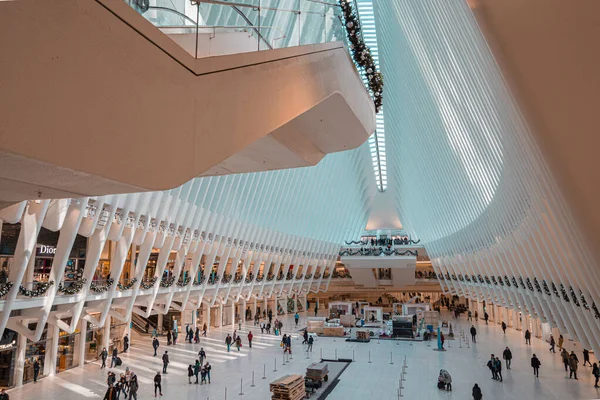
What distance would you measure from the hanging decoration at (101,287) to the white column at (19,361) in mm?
3023

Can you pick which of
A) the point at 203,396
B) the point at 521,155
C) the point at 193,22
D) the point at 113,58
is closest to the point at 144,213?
the point at 203,396

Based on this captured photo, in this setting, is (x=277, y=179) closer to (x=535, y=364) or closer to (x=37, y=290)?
(x=37, y=290)

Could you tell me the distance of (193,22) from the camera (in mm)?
4465

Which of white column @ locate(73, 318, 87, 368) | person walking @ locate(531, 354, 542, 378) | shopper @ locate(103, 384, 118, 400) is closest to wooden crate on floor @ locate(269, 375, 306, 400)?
shopper @ locate(103, 384, 118, 400)

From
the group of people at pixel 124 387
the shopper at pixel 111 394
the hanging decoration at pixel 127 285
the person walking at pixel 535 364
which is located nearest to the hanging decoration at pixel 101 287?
the hanging decoration at pixel 127 285

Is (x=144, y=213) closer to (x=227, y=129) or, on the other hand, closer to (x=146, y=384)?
(x=146, y=384)

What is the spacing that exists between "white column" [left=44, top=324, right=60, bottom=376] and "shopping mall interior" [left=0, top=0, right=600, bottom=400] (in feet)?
0.31

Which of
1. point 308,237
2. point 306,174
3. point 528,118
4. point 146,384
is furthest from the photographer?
point 308,237

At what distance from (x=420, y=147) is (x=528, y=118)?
2218 centimetres

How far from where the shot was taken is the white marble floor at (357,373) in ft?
Result: 52.8

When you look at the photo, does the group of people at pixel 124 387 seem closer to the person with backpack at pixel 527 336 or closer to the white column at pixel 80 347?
the white column at pixel 80 347

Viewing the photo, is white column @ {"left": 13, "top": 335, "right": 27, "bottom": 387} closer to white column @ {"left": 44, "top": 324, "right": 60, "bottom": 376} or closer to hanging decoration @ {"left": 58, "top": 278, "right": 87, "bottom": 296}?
white column @ {"left": 44, "top": 324, "right": 60, "bottom": 376}

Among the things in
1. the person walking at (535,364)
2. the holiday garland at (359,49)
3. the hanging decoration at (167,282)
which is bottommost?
the person walking at (535,364)

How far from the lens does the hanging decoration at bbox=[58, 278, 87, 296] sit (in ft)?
56.3
